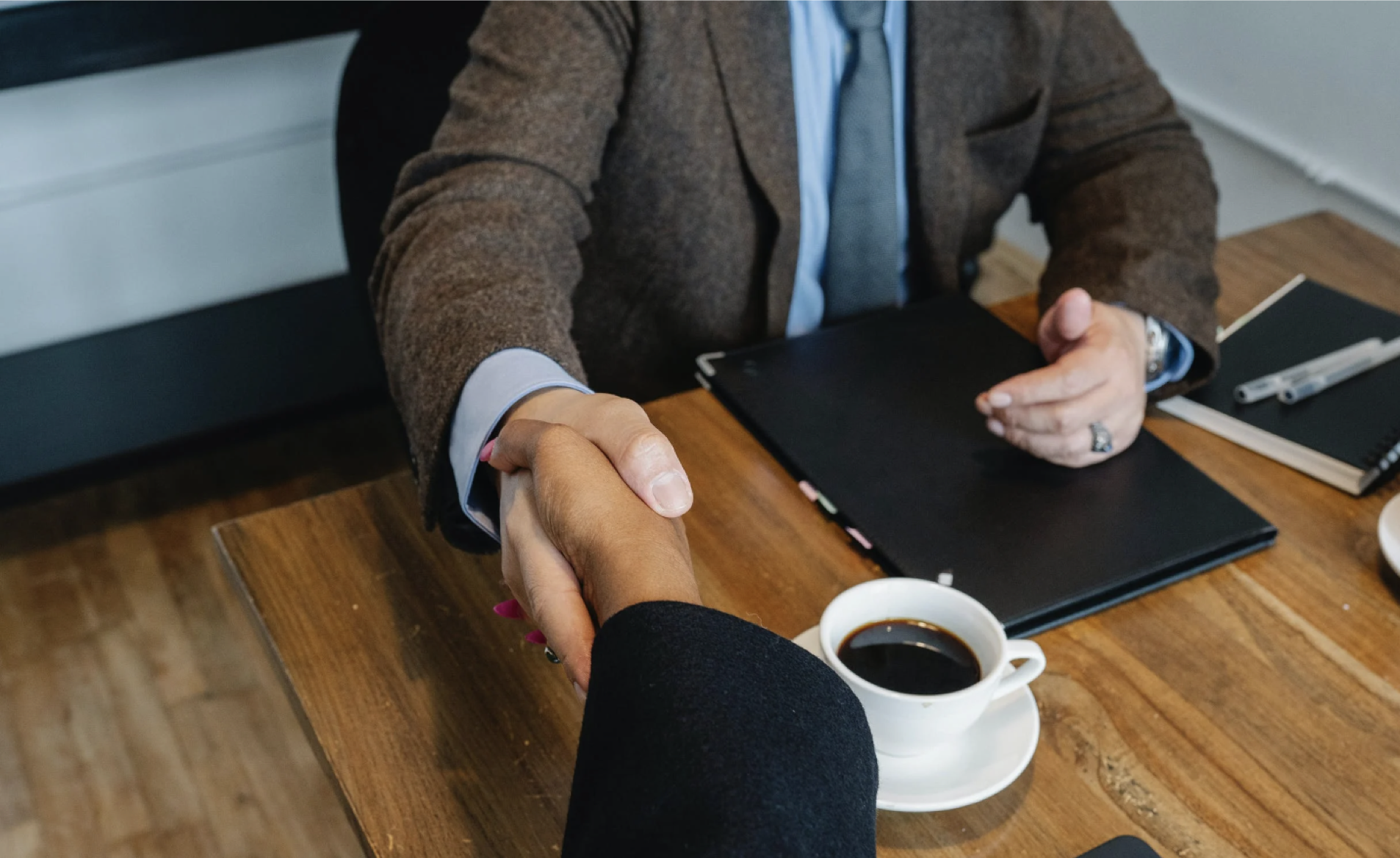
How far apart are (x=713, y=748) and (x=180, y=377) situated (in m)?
1.62

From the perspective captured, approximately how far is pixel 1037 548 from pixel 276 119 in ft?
4.99

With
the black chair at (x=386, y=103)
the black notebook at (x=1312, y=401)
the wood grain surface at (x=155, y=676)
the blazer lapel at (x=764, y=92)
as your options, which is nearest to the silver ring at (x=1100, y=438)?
the black notebook at (x=1312, y=401)

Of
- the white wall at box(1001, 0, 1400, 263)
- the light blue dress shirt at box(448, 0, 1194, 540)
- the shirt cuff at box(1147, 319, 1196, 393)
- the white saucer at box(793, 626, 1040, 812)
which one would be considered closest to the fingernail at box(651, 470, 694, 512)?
the white saucer at box(793, 626, 1040, 812)

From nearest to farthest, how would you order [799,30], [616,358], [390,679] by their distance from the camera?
1. [390,679]
2. [799,30]
3. [616,358]

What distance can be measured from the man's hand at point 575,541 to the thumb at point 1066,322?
435 millimetres

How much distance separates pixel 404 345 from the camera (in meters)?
0.81

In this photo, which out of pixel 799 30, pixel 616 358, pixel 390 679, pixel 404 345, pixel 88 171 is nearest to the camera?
pixel 390 679

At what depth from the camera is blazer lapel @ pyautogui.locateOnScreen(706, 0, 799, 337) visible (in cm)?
99

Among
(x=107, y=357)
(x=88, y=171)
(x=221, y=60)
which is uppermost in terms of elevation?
(x=221, y=60)

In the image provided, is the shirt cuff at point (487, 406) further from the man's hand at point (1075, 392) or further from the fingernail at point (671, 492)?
the man's hand at point (1075, 392)

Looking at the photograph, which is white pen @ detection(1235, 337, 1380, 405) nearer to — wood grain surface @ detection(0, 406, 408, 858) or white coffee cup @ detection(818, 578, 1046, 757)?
white coffee cup @ detection(818, 578, 1046, 757)

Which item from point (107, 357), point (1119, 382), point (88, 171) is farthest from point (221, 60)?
point (1119, 382)

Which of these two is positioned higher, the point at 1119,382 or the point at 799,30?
the point at 799,30

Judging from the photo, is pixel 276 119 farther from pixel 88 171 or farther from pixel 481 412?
pixel 481 412
